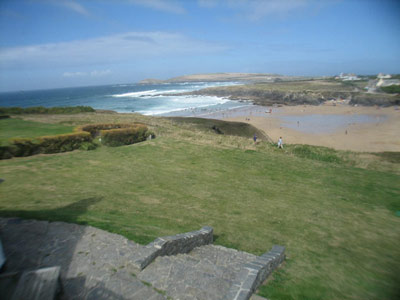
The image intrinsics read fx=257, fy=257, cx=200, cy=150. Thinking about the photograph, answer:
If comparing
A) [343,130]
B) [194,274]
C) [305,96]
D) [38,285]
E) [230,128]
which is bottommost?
[305,96]

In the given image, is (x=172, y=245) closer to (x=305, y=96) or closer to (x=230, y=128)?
(x=230, y=128)

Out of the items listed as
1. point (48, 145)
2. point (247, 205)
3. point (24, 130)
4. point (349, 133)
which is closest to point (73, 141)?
point (48, 145)

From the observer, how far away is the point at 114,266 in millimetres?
5109

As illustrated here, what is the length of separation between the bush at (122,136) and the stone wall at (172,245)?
43.7ft

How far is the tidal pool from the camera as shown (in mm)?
42938

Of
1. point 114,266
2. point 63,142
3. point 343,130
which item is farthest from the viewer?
point 343,130

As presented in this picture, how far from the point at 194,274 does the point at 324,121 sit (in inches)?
2011

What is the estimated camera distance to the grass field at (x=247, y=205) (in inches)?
261

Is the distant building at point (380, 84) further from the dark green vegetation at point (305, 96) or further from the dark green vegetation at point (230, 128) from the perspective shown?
the dark green vegetation at point (230, 128)

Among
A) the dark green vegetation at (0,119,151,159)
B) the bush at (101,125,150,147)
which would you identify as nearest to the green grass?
the dark green vegetation at (0,119,151,159)

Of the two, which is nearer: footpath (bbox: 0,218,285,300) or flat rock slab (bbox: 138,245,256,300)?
footpath (bbox: 0,218,285,300)

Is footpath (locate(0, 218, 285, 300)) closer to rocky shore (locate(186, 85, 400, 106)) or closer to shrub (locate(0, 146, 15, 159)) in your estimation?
shrub (locate(0, 146, 15, 159))

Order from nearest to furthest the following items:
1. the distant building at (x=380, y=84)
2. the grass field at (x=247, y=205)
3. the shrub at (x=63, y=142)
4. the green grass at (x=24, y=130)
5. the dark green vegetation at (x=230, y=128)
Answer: the grass field at (x=247, y=205) < the shrub at (x=63, y=142) < the green grass at (x=24, y=130) < the dark green vegetation at (x=230, y=128) < the distant building at (x=380, y=84)

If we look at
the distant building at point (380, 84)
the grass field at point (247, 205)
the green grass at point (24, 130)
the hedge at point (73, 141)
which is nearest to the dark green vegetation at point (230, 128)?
the hedge at point (73, 141)
